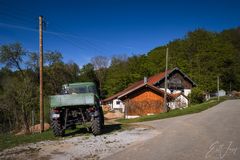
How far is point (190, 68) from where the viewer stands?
219 ft

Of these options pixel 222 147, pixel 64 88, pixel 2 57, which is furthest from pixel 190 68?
pixel 222 147

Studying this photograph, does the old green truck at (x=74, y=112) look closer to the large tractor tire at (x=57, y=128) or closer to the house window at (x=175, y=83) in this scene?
the large tractor tire at (x=57, y=128)

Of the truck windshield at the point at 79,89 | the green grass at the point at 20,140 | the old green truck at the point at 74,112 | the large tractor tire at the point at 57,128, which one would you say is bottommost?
the green grass at the point at 20,140

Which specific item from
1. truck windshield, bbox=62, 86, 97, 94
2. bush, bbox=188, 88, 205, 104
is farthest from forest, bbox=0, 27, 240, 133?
truck windshield, bbox=62, 86, 97, 94

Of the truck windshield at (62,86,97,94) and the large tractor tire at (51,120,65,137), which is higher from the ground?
the truck windshield at (62,86,97,94)

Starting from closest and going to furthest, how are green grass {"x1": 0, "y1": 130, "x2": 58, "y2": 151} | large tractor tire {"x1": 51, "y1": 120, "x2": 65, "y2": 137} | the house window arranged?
green grass {"x1": 0, "y1": 130, "x2": 58, "y2": 151} < large tractor tire {"x1": 51, "y1": 120, "x2": 65, "y2": 137} < the house window

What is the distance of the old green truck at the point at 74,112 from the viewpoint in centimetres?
1253

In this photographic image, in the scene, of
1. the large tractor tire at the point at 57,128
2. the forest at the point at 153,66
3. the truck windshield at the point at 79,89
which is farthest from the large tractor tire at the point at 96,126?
the forest at the point at 153,66

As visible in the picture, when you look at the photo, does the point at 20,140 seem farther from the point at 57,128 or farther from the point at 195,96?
the point at 195,96

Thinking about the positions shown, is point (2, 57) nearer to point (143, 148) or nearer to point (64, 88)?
point (64, 88)

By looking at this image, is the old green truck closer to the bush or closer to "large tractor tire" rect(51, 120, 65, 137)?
"large tractor tire" rect(51, 120, 65, 137)

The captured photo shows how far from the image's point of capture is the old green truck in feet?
41.1

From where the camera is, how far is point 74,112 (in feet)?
43.8

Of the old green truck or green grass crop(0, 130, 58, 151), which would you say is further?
the old green truck
